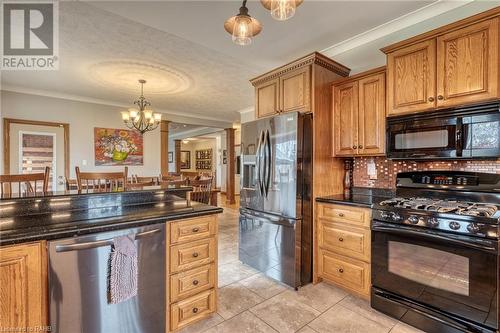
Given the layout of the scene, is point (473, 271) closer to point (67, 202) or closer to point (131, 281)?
point (131, 281)

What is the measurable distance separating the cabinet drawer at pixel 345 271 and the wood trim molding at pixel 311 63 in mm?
1947

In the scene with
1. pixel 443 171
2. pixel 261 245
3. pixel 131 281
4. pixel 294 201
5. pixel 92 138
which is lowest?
pixel 261 245

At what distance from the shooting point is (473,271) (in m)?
1.60

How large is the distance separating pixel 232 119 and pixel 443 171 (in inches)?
238

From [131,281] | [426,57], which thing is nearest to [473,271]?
[426,57]

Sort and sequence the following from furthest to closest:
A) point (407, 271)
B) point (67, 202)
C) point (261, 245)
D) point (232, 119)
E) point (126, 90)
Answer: point (232, 119) < point (126, 90) < point (261, 245) < point (407, 271) < point (67, 202)

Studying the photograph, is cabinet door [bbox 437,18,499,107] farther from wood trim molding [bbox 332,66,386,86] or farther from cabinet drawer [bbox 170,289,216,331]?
cabinet drawer [bbox 170,289,216,331]

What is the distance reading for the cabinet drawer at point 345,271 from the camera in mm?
2217

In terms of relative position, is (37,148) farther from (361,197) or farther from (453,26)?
(453,26)

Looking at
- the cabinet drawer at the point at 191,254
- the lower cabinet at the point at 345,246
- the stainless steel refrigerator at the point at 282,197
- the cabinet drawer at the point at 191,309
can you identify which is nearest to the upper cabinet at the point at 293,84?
the stainless steel refrigerator at the point at 282,197

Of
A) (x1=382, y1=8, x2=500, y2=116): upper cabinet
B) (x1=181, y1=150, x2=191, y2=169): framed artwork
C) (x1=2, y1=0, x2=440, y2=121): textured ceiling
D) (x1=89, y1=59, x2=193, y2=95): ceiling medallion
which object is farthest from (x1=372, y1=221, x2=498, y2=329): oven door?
(x1=181, y1=150, x2=191, y2=169): framed artwork

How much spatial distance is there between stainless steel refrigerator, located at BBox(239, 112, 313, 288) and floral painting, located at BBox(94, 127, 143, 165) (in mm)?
4061

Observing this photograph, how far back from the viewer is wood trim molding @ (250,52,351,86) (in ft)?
8.28

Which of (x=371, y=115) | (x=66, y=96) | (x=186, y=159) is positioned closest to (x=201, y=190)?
(x=371, y=115)
